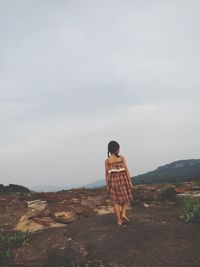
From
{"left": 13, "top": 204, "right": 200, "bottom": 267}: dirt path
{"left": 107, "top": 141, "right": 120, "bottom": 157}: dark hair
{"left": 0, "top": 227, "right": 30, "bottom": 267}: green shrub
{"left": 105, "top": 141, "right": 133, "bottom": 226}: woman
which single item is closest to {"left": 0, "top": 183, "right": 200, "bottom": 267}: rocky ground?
{"left": 13, "top": 204, "right": 200, "bottom": 267}: dirt path

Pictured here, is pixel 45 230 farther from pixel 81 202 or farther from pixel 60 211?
pixel 81 202

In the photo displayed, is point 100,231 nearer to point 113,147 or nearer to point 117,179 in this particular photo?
point 117,179

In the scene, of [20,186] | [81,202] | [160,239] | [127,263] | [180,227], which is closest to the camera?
[127,263]

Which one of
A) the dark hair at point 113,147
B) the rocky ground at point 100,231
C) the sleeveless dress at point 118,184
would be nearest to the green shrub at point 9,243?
the rocky ground at point 100,231

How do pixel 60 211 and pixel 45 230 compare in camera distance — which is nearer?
pixel 45 230

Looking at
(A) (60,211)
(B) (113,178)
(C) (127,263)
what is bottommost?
(C) (127,263)

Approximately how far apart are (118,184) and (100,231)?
65.3 inches

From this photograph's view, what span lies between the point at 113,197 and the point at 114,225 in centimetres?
88

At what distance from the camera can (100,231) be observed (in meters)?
9.36

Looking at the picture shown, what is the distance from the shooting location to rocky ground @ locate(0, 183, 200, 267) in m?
7.16

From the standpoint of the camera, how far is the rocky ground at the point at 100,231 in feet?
23.5

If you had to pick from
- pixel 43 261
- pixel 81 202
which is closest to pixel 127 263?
pixel 43 261

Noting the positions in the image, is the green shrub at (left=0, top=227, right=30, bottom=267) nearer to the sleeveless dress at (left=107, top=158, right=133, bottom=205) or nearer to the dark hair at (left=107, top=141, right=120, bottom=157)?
the sleeveless dress at (left=107, top=158, right=133, bottom=205)

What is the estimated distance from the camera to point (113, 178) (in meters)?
10.3
